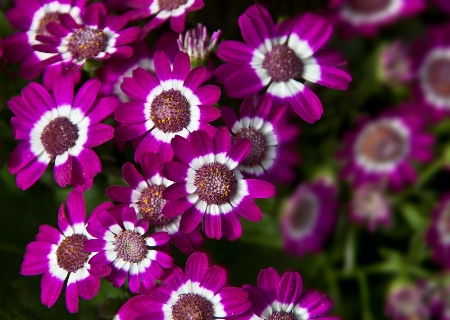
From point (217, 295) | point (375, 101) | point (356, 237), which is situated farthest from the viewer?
point (375, 101)

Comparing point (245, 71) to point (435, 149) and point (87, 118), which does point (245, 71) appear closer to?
point (87, 118)

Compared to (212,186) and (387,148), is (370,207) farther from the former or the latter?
(212,186)

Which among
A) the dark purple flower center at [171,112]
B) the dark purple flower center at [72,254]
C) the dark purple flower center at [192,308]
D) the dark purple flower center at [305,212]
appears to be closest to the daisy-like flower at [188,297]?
the dark purple flower center at [192,308]

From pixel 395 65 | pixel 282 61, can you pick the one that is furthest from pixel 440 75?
pixel 282 61

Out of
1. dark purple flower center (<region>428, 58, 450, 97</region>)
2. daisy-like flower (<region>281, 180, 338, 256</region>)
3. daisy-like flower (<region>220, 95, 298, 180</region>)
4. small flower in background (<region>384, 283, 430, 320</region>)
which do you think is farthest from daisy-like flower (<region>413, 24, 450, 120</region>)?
daisy-like flower (<region>220, 95, 298, 180</region>)

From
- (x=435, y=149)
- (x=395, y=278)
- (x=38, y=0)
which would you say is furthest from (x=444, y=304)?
(x=38, y=0)

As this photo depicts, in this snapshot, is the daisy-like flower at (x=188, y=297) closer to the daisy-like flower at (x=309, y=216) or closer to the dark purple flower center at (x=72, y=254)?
the dark purple flower center at (x=72, y=254)

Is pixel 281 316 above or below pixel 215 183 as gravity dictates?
below
